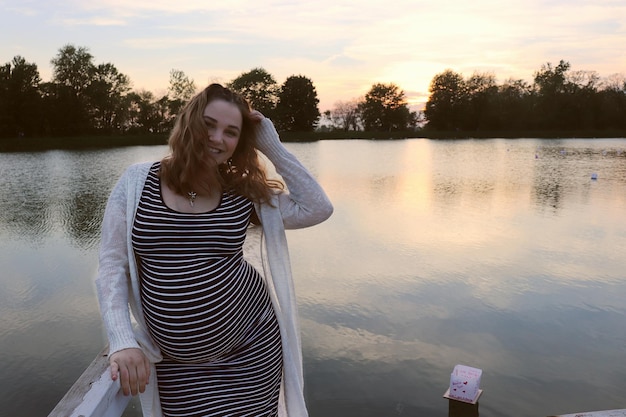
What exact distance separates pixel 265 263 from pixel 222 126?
461 millimetres

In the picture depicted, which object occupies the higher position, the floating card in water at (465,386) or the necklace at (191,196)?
the necklace at (191,196)

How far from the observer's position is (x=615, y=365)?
375 centimetres

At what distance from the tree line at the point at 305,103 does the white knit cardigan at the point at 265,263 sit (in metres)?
42.5

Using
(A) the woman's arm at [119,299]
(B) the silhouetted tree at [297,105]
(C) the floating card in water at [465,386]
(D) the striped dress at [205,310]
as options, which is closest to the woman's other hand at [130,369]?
(A) the woman's arm at [119,299]

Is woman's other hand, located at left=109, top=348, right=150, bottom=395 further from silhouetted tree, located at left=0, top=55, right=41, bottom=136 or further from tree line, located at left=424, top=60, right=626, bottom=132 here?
tree line, located at left=424, top=60, right=626, bottom=132

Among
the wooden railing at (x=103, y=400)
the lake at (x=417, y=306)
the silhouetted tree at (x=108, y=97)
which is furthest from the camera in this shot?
the silhouetted tree at (x=108, y=97)

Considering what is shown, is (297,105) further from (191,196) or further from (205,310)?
(205,310)

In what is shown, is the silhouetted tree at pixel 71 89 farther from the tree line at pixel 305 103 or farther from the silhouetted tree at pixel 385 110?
the silhouetted tree at pixel 385 110

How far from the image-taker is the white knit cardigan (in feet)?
4.39

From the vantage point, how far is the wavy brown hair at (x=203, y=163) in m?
1.45

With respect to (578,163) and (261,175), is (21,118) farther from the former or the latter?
(261,175)

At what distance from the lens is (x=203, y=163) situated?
58.6 inches

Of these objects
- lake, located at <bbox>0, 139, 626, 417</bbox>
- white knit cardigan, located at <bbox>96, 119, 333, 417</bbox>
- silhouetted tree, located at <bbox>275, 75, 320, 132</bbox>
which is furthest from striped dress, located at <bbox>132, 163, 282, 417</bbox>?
silhouetted tree, located at <bbox>275, 75, 320, 132</bbox>

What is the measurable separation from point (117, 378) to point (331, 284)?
172 inches
